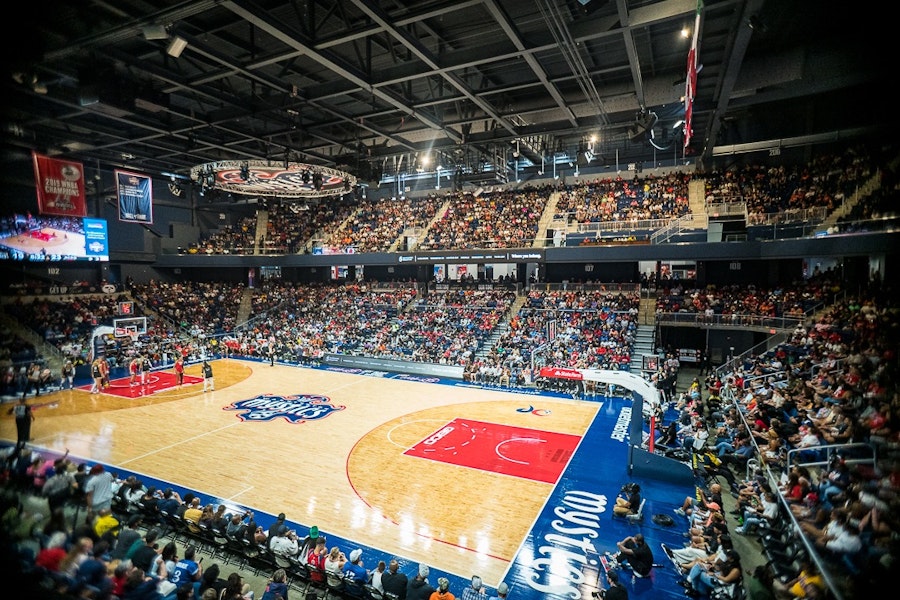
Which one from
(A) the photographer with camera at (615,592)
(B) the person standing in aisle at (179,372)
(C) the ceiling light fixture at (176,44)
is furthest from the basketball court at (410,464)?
(C) the ceiling light fixture at (176,44)

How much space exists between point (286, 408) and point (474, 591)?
12544mm

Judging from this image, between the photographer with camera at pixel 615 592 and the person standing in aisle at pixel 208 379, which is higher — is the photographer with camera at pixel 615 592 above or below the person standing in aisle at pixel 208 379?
above

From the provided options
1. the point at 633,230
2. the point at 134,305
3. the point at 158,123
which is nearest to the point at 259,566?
the point at 158,123

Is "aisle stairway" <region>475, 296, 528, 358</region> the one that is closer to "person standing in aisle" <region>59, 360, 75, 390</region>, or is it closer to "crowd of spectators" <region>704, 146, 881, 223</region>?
"crowd of spectators" <region>704, 146, 881, 223</region>

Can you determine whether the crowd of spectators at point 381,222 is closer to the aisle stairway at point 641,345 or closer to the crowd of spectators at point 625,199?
the crowd of spectators at point 625,199

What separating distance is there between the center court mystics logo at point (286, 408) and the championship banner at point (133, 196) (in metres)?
13.5

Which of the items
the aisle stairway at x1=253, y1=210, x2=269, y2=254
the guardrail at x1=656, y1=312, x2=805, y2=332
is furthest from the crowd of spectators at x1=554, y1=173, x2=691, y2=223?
the aisle stairway at x1=253, y1=210, x2=269, y2=254

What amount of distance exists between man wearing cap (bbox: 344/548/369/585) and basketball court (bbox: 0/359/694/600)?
0.86ft

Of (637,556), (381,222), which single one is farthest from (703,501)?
(381,222)

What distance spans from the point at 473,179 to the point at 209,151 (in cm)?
1753

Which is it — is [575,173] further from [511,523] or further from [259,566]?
[259,566]

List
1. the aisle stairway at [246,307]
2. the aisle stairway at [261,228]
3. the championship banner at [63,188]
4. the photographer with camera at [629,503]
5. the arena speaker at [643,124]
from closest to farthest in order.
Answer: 1. the championship banner at [63,188]
2. the photographer with camera at [629,503]
3. the arena speaker at [643,124]
4. the aisle stairway at [246,307]
5. the aisle stairway at [261,228]

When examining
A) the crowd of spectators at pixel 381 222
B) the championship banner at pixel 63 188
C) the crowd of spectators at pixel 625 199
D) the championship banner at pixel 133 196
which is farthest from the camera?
the crowd of spectators at pixel 381 222

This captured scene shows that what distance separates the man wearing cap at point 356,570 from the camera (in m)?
6.64
